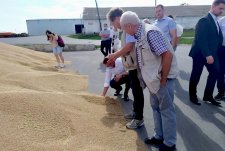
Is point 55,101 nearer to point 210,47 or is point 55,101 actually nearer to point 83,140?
point 83,140

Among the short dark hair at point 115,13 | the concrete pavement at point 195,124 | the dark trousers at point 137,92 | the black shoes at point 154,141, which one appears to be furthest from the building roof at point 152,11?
the black shoes at point 154,141

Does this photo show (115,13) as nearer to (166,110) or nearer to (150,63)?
(150,63)

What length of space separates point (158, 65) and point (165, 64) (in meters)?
0.08

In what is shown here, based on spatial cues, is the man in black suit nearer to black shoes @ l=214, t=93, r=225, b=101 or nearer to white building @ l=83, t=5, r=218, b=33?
black shoes @ l=214, t=93, r=225, b=101

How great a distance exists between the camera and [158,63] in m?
2.71

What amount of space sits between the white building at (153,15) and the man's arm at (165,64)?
40.5 m

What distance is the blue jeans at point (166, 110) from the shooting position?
9.26 ft

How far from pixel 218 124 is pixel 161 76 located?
64.2 inches

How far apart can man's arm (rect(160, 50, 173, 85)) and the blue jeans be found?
108 millimetres

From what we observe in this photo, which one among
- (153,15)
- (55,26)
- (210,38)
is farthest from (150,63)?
(55,26)

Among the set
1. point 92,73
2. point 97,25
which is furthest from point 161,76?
point 97,25

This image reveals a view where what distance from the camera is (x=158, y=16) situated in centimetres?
520

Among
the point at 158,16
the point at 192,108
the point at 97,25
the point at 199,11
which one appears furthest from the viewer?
the point at 199,11

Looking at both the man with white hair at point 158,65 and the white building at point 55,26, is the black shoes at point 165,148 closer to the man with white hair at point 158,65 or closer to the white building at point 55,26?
the man with white hair at point 158,65
